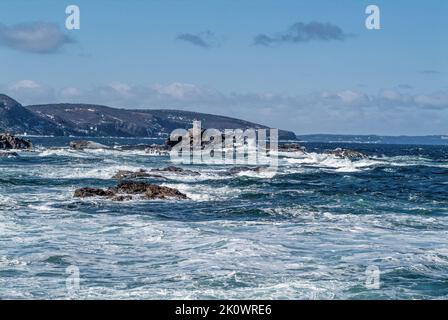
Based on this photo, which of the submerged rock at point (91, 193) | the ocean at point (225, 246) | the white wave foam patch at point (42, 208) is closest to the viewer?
the ocean at point (225, 246)

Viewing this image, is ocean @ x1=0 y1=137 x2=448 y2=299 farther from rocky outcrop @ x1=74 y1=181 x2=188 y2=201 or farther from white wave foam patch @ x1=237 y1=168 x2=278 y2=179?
white wave foam patch @ x1=237 y1=168 x2=278 y2=179

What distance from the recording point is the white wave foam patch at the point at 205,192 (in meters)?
38.3

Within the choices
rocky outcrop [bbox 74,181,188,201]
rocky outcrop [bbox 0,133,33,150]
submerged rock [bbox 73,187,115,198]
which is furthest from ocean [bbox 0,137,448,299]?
rocky outcrop [bbox 0,133,33,150]

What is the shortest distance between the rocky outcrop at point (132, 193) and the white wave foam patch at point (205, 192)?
1371mm

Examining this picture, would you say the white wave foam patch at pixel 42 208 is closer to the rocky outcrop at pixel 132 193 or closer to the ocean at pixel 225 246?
the ocean at pixel 225 246

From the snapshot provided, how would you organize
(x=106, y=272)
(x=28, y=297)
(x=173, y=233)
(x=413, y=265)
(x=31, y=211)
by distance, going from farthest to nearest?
(x=31, y=211)
(x=173, y=233)
(x=413, y=265)
(x=106, y=272)
(x=28, y=297)

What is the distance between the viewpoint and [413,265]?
18.9m

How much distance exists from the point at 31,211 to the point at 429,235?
17.4 meters

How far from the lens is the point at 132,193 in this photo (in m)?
37.6

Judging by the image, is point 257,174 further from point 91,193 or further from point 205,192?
point 91,193

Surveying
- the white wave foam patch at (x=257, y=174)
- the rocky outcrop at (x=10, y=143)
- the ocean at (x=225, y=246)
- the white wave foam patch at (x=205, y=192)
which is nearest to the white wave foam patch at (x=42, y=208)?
the ocean at (x=225, y=246)
